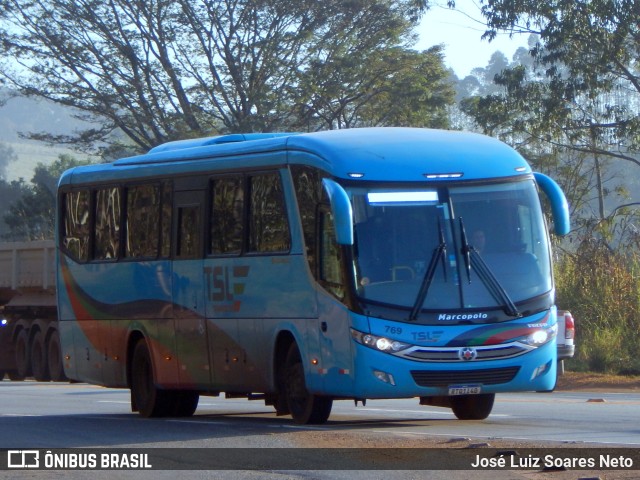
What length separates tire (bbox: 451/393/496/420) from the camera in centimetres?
1345

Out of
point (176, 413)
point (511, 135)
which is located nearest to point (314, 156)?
point (176, 413)

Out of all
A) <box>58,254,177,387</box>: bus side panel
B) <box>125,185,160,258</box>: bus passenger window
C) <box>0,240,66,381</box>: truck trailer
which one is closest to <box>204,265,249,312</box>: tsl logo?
<box>58,254,177,387</box>: bus side panel

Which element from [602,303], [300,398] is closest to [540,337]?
[300,398]

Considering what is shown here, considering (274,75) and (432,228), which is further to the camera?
(274,75)

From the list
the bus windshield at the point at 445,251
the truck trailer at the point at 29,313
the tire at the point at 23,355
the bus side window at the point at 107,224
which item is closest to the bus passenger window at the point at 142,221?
the bus side window at the point at 107,224

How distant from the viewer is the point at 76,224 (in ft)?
55.8

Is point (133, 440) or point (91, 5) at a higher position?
point (91, 5)

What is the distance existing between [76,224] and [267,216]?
15.3ft

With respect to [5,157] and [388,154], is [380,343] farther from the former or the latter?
[5,157]

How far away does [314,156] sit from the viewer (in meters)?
12.4

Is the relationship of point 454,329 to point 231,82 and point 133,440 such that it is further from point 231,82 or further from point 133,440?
point 231,82

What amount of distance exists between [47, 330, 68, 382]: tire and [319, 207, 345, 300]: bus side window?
14.4 m

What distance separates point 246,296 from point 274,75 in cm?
2658

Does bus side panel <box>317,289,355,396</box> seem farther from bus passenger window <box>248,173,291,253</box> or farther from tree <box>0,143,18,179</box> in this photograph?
tree <box>0,143,18,179</box>
